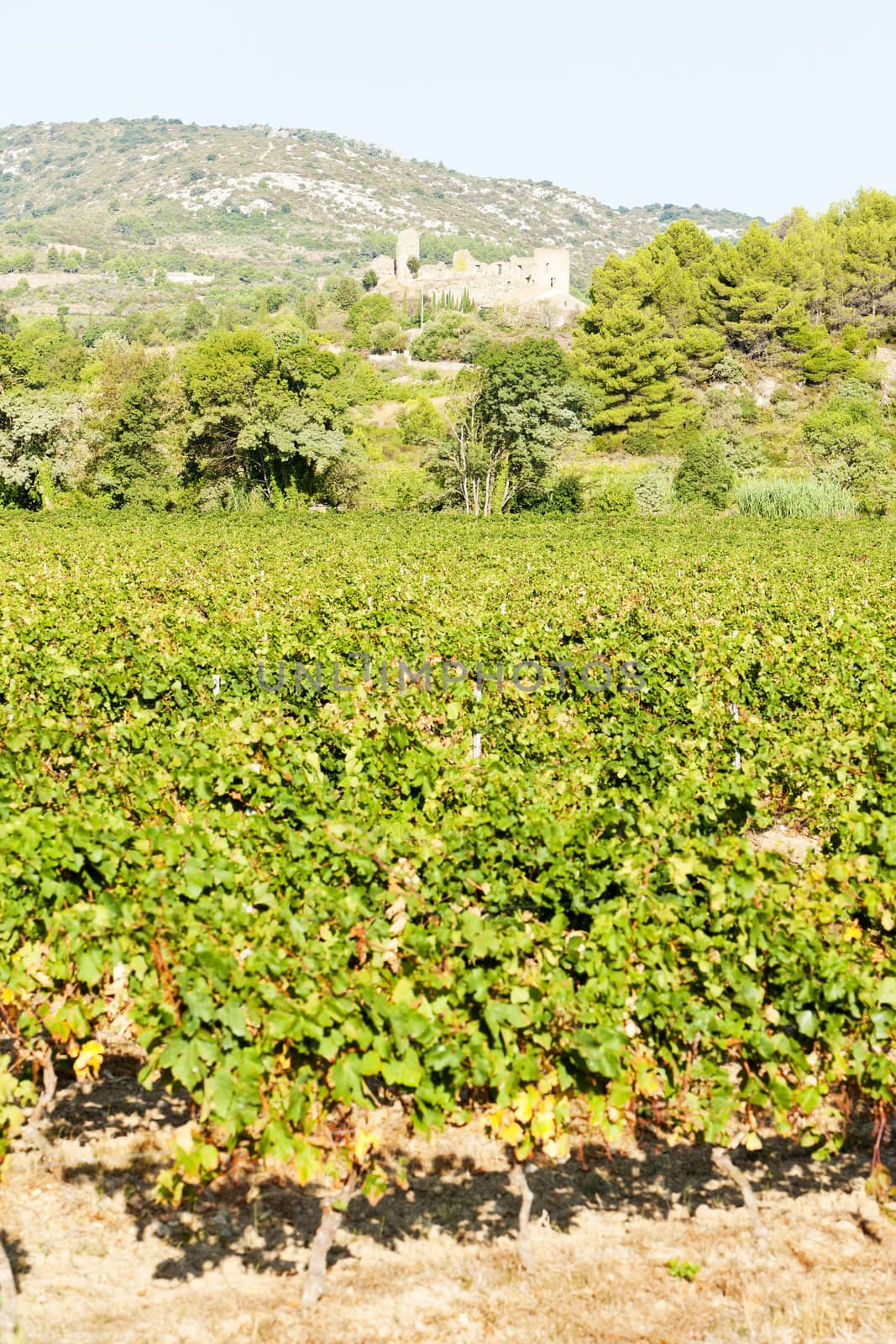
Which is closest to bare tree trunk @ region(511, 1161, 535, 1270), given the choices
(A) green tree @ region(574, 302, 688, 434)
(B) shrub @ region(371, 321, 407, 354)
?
(A) green tree @ region(574, 302, 688, 434)

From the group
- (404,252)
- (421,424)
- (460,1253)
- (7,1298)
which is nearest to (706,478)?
(421,424)

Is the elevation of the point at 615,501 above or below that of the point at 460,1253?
above

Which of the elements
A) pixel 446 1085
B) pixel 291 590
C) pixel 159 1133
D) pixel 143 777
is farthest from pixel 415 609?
pixel 446 1085

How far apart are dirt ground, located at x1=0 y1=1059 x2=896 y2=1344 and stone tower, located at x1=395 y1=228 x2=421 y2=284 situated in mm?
156919

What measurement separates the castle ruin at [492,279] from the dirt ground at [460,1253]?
11489 centimetres

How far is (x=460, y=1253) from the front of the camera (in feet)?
17.7

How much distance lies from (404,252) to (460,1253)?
16793 centimetres

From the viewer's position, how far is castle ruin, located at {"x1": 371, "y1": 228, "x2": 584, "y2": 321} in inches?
4980

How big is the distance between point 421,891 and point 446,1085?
102cm

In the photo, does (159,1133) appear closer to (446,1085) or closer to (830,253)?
(446,1085)

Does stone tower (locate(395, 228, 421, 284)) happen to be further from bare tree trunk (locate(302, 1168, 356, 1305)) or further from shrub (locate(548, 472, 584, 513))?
bare tree trunk (locate(302, 1168, 356, 1305))

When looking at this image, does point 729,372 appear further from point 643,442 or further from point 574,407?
point 574,407

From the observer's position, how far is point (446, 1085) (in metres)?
4.96

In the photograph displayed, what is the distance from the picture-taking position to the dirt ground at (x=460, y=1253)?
193 inches
